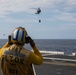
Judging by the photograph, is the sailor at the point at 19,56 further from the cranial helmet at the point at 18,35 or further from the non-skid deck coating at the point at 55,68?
the non-skid deck coating at the point at 55,68

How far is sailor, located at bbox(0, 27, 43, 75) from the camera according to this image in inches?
174

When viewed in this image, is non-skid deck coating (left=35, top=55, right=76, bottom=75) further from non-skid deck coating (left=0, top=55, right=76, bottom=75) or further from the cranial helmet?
the cranial helmet

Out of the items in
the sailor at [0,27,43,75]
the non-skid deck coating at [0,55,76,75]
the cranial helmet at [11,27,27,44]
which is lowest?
the non-skid deck coating at [0,55,76,75]

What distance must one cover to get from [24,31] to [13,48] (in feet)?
1.03

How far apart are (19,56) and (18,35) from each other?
1.06 feet

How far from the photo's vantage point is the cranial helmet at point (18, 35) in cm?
441

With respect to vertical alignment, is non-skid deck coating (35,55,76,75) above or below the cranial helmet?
below

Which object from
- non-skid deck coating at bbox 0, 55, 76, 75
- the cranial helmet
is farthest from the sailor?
non-skid deck coating at bbox 0, 55, 76, 75

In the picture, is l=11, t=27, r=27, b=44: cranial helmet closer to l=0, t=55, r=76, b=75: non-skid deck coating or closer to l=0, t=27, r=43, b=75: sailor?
l=0, t=27, r=43, b=75: sailor

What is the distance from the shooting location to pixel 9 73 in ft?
14.9

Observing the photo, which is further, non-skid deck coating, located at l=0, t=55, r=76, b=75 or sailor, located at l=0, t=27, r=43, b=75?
non-skid deck coating, located at l=0, t=55, r=76, b=75

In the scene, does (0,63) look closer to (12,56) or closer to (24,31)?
(12,56)

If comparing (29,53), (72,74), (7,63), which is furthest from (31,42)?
(72,74)

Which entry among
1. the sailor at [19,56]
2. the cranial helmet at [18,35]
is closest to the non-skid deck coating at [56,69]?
the sailor at [19,56]
